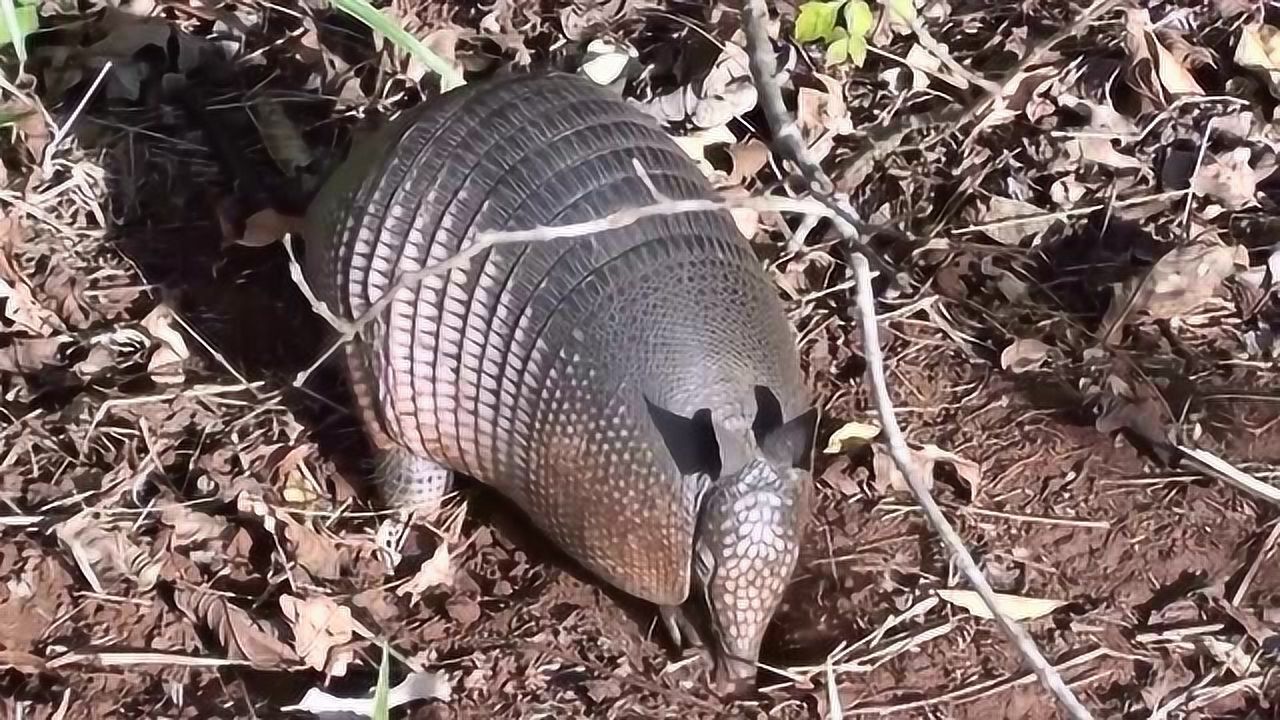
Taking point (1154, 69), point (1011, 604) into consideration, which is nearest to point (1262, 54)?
point (1154, 69)

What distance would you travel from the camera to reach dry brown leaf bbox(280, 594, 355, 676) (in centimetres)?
327

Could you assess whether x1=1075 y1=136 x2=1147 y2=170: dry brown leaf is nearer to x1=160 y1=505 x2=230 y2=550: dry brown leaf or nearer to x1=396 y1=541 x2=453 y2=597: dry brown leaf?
x1=396 y1=541 x2=453 y2=597: dry brown leaf

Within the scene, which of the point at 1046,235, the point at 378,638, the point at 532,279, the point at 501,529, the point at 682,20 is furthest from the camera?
the point at 682,20

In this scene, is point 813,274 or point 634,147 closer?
point 634,147

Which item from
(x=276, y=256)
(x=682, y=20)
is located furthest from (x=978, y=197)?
(x=276, y=256)

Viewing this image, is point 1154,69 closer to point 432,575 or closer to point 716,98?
point 716,98

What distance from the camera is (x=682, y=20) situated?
174 inches

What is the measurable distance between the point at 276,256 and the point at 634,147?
1.37m

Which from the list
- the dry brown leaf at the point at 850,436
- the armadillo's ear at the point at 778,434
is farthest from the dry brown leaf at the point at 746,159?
the armadillo's ear at the point at 778,434

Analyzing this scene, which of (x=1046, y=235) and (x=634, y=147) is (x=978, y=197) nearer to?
(x=1046, y=235)

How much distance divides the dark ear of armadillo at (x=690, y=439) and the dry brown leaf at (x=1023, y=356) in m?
1.23

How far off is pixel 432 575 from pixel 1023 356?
1.70 m

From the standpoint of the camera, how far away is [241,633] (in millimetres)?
3311

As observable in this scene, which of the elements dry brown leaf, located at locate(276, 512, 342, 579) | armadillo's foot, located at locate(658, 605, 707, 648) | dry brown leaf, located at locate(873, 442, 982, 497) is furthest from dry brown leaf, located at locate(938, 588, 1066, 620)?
dry brown leaf, located at locate(276, 512, 342, 579)
